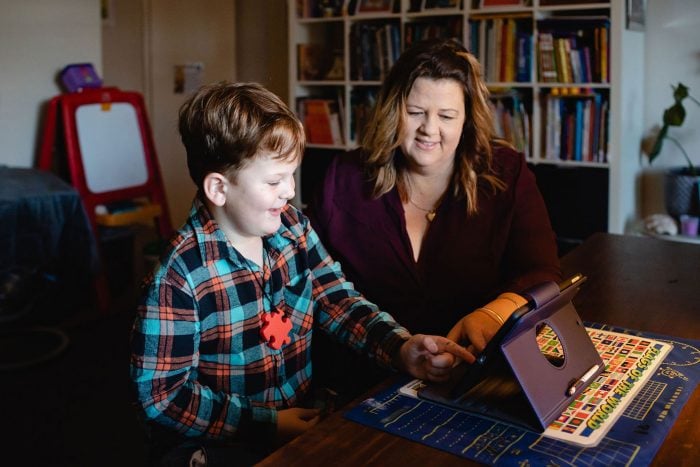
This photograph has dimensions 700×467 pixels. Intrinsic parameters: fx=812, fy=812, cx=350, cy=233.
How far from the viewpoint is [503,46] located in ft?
12.6

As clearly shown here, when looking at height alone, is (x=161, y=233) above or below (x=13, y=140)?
below

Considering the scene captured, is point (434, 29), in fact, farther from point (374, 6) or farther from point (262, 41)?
point (262, 41)

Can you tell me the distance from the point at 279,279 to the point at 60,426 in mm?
1780

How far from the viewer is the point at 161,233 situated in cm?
448

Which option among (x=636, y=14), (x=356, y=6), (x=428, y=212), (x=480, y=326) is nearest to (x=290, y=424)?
(x=480, y=326)

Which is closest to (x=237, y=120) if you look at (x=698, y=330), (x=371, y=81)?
(x=698, y=330)

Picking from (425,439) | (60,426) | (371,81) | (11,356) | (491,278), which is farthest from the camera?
(371,81)

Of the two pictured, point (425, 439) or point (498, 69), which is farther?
point (498, 69)

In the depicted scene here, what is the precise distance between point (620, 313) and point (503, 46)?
2443 millimetres

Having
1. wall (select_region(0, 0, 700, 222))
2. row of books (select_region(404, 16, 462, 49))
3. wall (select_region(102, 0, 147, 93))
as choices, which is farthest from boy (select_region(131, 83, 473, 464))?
wall (select_region(102, 0, 147, 93))

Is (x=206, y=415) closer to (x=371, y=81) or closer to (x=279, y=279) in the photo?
(x=279, y=279)

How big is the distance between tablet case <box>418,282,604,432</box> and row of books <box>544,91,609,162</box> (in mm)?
2504

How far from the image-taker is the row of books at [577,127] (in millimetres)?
3635

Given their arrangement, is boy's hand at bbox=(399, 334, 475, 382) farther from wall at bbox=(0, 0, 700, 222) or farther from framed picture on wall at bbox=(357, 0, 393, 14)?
framed picture on wall at bbox=(357, 0, 393, 14)
